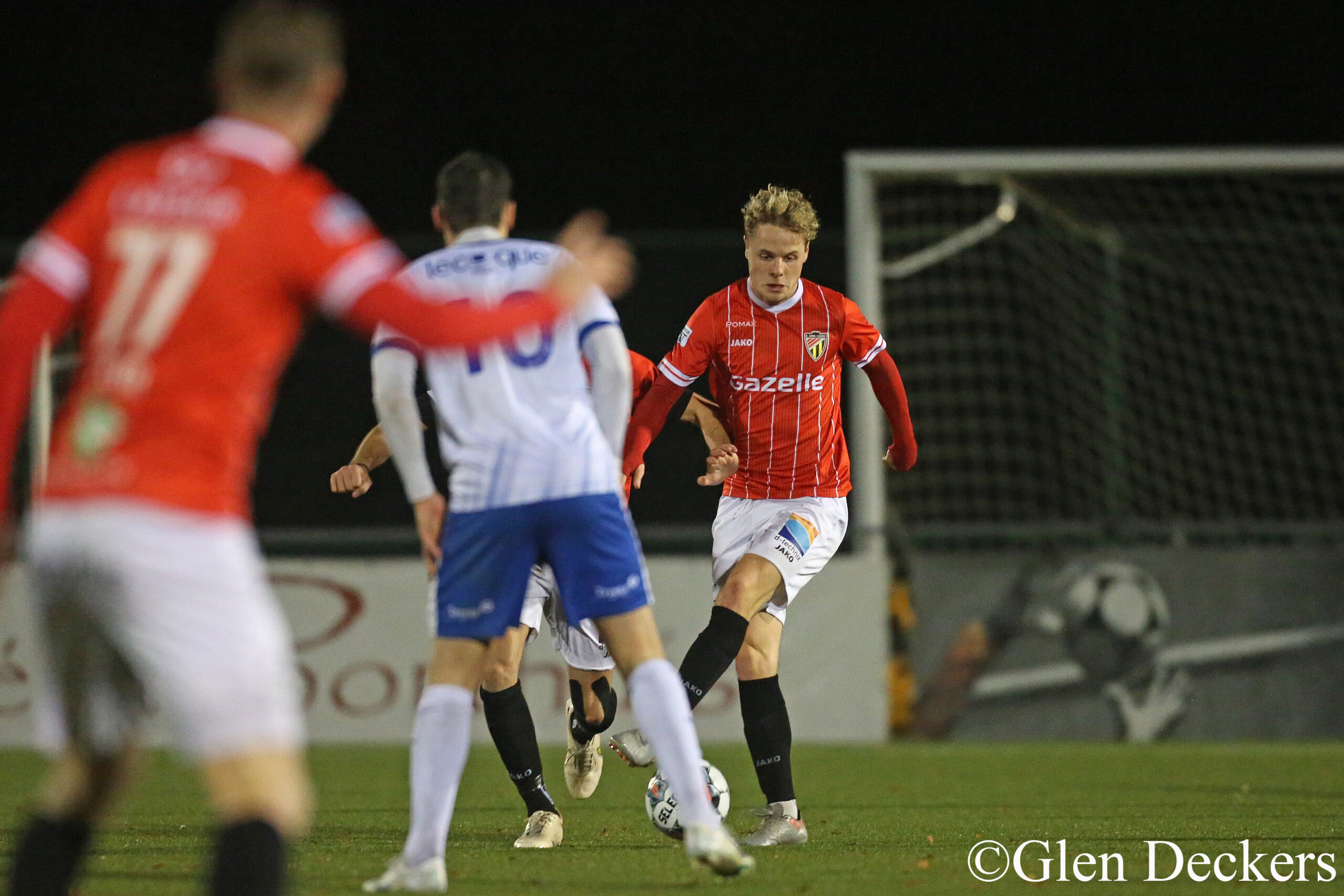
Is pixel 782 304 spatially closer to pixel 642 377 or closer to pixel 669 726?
pixel 642 377

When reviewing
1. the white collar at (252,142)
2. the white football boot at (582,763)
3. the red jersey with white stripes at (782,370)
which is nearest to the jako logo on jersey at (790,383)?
the red jersey with white stripes at (782,370)

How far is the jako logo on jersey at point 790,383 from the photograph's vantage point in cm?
561

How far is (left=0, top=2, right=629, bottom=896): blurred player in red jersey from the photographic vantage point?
2504 mm

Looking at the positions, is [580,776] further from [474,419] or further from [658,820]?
[474,419]

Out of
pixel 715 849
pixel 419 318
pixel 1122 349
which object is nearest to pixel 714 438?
pixel 715 849

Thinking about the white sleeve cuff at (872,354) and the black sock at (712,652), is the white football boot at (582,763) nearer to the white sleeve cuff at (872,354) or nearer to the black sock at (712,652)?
the black sock at (712,652)

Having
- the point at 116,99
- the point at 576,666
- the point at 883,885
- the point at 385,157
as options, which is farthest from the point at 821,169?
the point at 883,885

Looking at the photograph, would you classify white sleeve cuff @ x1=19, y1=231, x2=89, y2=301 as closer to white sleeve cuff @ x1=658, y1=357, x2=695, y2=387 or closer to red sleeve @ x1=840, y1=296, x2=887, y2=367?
white sleeve cuff @ x1=658, y1=357, x2=695, y2=387

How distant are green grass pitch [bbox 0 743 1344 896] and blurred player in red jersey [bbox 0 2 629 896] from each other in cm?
157

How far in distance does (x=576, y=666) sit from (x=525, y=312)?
315 centimetres

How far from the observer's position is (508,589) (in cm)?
393

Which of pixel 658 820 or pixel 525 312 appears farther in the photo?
pixel 658 820

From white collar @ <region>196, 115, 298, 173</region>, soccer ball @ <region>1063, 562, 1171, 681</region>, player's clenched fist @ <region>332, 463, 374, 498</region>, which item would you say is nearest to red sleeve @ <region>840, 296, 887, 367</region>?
player's clenched fist @ <region>332, 463, 374, 498</region>

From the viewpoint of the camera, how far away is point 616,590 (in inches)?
156
